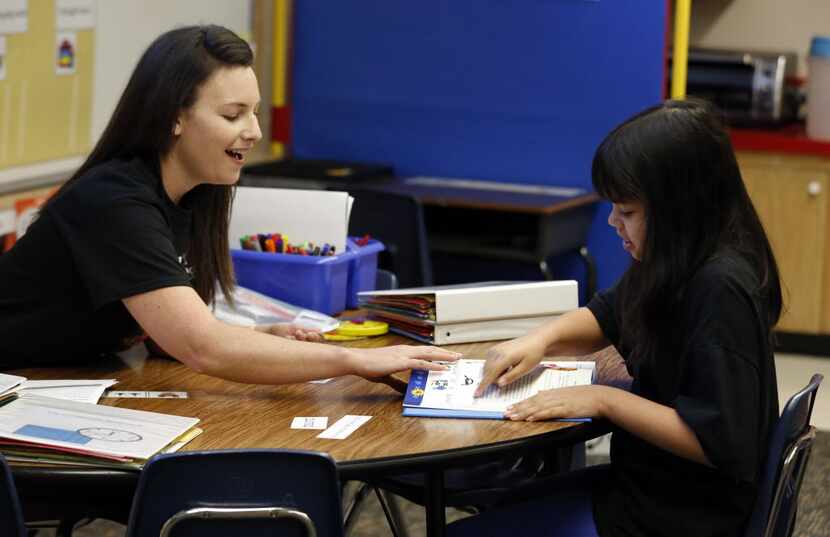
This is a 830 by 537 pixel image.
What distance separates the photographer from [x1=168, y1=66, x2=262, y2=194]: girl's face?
2.19 meters

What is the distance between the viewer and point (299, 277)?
8.75 ft

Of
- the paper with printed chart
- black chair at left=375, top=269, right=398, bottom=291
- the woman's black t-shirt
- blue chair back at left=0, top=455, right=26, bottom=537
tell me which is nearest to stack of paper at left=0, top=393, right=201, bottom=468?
the paper with printed chart

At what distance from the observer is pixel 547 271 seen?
413cm

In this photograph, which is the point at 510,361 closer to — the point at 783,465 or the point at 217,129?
the point at 783,465

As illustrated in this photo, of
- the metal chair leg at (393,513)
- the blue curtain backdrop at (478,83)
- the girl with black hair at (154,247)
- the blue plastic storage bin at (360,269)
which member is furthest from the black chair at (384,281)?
the blue curtain backdrop at (478,83)

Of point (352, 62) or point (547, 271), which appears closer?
point (547, 271)

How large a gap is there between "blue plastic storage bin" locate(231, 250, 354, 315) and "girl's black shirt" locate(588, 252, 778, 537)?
2.74 ft

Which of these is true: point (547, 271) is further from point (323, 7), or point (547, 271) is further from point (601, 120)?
point (323, 7)

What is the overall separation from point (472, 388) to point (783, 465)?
51 centimetres

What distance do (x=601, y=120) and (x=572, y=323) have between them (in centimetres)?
237

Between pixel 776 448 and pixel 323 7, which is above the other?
pixel 323 7

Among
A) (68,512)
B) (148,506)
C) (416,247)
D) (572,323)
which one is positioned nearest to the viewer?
(148,506)

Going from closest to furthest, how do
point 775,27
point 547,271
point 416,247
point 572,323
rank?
1. point 572,323
2. point 416,247
3. point 547,271
4. point 775,27

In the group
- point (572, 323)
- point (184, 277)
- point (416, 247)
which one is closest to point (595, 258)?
point (416, 247)
